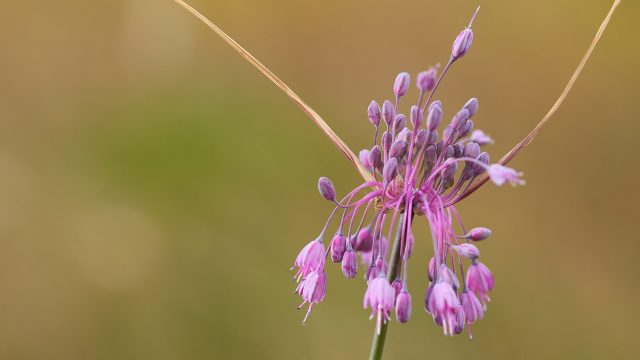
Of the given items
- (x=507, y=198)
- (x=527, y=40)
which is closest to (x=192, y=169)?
(x=507, y=198)

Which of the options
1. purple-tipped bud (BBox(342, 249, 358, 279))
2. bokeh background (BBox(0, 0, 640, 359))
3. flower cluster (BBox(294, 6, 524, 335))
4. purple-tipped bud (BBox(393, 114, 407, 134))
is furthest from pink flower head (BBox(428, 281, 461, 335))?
bokeh background (BBox(0, 0, 640, 359))

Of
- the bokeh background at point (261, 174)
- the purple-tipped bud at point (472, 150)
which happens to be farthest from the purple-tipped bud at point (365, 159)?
the bokeh background at point (261, 174)

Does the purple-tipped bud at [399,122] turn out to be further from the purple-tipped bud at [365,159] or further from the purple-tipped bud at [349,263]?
the purple-tipped bud at [349,263]

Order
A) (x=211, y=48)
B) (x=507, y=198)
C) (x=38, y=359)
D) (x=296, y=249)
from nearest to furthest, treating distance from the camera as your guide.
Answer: (x=38, y=359) → (x=296, y=249) → (x=507, y=198) → (x=211, y=48)

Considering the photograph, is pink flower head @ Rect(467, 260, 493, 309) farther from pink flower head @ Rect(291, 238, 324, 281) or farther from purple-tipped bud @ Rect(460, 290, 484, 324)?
pink flower head @ Rect(291, 238, 324, 281)

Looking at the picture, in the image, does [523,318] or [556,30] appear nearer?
[523,318]

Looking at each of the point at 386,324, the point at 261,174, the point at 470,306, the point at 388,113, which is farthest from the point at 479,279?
the point at 261,174

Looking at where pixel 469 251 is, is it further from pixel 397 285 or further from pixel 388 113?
pixel 388 113

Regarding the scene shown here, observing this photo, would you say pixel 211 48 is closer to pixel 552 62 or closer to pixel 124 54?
pixel 124 54
